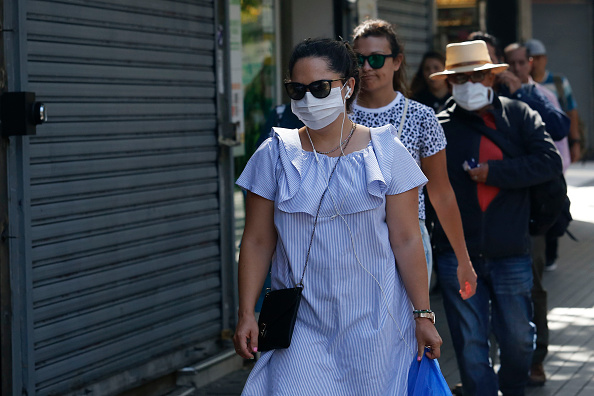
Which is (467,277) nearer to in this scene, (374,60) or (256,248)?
(374,60)

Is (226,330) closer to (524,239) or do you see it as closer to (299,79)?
(524,239)

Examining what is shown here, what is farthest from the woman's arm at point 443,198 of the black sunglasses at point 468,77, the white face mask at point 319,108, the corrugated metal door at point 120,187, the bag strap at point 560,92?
the bag strap at point 560,92

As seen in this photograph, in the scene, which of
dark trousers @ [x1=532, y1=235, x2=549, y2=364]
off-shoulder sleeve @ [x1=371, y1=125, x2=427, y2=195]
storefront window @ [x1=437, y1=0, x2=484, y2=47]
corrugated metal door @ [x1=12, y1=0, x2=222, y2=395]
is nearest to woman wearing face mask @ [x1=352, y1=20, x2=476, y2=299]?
off-shoulder sleeve @ [x1=371, y1=125, x2=427, y2=195]

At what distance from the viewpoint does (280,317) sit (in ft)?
11.3

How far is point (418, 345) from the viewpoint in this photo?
3559 millimetres

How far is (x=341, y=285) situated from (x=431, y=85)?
19.1ft

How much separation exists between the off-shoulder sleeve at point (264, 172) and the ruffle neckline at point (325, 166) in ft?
0.10

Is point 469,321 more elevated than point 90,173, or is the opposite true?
point 90,173

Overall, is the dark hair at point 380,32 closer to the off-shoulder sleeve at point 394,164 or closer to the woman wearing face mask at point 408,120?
the woman wearing face mask at point 408,120

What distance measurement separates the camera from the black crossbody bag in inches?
134

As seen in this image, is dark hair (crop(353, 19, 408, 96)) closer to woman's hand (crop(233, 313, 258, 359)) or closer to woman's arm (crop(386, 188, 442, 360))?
woman's arm (crop(386, 188, 442, 360))

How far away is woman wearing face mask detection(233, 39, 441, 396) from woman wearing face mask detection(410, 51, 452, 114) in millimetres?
5404

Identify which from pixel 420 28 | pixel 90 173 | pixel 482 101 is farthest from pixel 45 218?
pixel 420 28

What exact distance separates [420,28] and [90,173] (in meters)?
5.79
